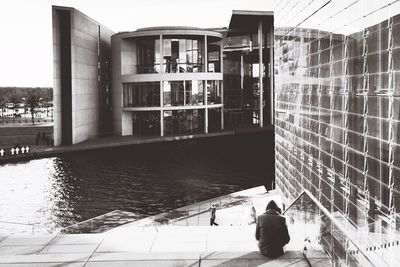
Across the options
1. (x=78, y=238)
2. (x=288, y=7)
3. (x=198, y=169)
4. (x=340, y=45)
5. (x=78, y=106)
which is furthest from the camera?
(x=78, y=106)

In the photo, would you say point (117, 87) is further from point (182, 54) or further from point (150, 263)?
point (150, 263)

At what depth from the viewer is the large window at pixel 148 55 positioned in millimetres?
45656

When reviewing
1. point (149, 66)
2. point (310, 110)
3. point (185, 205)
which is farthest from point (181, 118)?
point (310, 110)

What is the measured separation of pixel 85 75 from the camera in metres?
42.9

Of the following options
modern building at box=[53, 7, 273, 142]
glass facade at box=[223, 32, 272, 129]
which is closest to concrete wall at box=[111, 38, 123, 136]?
modern building at box=[53, 7, 273, 142]

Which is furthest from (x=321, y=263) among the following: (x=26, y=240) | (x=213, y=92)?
(x=213, y=92)

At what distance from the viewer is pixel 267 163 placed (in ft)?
101

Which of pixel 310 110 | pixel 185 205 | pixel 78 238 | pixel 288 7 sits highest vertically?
pixel 288 7

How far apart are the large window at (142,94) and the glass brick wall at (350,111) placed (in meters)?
28.2

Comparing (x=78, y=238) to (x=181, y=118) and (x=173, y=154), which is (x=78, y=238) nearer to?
(x=173, y=154)

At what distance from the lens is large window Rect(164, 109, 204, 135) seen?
45.8m

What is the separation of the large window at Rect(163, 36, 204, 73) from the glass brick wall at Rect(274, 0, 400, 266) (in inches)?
1127

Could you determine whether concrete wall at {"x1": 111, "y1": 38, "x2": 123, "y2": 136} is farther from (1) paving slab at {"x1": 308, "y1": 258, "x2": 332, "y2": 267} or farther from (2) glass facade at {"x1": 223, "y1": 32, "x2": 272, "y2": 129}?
(1) paving slab at {"x1": 308, "y1": 258, "x2": 332, "y2": 267}

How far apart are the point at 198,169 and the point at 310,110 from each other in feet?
46.4
